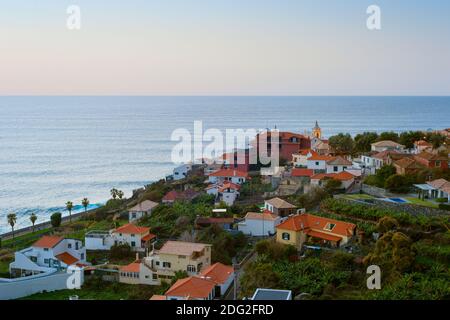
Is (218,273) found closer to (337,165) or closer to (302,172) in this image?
(337,165)

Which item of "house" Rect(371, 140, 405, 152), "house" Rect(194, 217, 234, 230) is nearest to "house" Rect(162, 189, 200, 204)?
"house" Rect(194, 217, 234, 230)

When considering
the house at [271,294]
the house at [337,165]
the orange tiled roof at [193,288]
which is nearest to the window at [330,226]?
the orange tiled roof at [193,288]

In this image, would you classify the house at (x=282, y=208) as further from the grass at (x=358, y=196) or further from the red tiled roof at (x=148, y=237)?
the red tiled roof at (x=148, y=237)

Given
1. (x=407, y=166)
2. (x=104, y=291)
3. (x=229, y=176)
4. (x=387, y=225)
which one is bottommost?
(x=104, y=291)

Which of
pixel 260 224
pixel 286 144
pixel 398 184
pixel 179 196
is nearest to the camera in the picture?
pixel 260 224

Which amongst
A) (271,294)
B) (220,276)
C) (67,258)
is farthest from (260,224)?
(271,294)

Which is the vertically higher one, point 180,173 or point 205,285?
point 180,173
